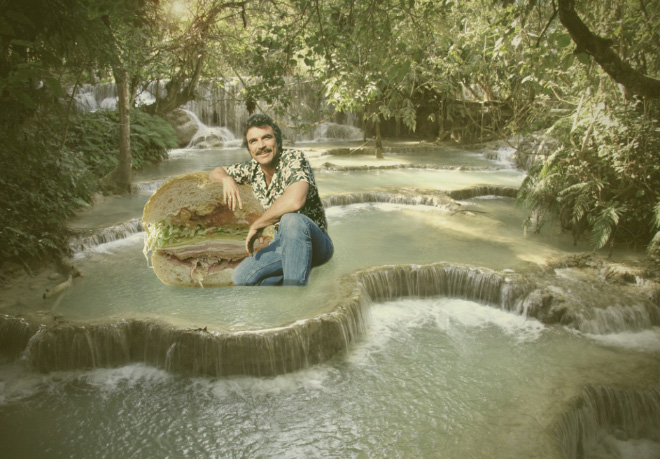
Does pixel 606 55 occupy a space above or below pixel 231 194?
above

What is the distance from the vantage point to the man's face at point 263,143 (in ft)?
10.2

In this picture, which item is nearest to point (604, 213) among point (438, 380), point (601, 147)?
point (601, 147)

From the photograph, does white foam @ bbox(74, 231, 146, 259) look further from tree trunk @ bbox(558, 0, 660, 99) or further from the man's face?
tree trunk @ bbox(558, 0, 660, 99)

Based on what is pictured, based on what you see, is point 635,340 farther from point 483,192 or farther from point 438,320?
point 483,192

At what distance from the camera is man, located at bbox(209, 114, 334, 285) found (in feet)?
10.2

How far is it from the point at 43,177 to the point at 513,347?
21.4ft

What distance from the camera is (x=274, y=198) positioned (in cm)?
313

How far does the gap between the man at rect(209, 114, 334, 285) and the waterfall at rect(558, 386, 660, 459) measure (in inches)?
103

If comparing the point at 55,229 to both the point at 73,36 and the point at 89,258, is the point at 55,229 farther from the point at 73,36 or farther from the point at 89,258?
the point at 73,36

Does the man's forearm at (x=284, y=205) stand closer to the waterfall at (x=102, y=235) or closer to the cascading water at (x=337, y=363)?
the cascading water at (x=337, y=363)

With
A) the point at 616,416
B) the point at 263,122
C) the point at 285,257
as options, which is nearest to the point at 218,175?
the point at 263,122

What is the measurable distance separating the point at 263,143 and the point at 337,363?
2.34m

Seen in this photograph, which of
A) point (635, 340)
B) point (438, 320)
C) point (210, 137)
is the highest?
point (210, 137)

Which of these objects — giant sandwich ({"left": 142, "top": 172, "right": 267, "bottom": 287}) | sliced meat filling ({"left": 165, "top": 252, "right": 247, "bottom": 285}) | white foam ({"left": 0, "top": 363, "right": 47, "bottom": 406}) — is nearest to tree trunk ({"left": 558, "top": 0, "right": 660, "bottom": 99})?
giant sandwich ({"left": 142, "top": 172, "right": 267, "bottom": 287})
